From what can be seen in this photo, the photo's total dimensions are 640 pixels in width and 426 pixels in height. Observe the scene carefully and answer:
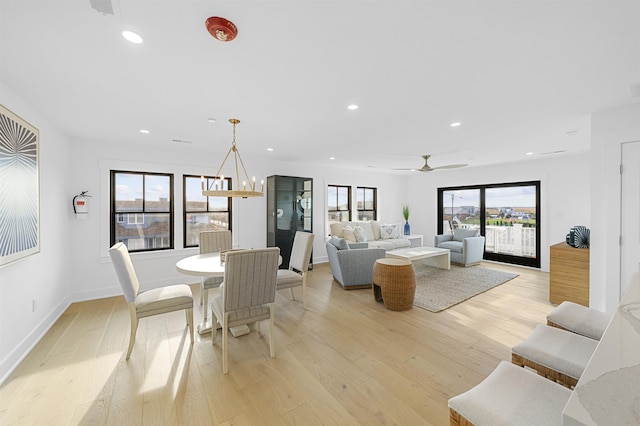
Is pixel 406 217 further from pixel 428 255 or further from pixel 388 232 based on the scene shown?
pixel 428 255

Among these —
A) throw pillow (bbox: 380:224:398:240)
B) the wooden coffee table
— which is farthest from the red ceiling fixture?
throw pillow (bbox: 380:224:398:240)

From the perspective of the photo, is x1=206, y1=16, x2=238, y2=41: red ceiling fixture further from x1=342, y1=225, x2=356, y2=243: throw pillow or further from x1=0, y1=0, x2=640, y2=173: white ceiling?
x1=342, y1=225, x2=356, y2=243: throw pillow

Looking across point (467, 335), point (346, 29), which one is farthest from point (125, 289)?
point (467, 335)

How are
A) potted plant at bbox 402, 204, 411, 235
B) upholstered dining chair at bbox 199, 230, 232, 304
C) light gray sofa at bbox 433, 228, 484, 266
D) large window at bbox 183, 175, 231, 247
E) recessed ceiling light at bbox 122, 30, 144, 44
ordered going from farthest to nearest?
potted plant at bbox 402, 204, 411, 235
light gray sofa at bbox 433, 228, 484, 266
large window at bbox 183, 175, 231, 247
upholstered dining chair at bbox 199, 230, 232, 304
recessed ceiling light at bbox 122, 30, 144, 44

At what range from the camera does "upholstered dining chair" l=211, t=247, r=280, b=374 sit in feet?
7.43

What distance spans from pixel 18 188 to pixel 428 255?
18.7ft

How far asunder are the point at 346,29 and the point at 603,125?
3.17 metres

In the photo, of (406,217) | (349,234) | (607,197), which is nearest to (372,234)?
(349,234)

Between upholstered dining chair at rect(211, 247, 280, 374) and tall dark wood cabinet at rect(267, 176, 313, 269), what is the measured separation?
287 cm

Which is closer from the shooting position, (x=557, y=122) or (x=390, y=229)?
(x=557, y=122)

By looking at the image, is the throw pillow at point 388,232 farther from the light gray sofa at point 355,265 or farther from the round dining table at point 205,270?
the round dining table at point 205,270

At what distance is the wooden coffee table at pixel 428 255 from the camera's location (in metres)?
5.11

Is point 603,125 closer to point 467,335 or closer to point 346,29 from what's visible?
point 467,335

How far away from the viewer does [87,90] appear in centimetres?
230
